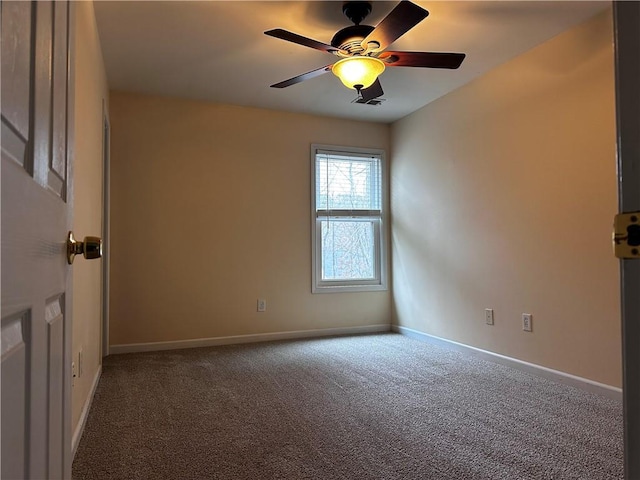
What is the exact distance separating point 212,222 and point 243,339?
1.18m

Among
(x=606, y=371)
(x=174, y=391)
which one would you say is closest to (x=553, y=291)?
(x=606, y=371)

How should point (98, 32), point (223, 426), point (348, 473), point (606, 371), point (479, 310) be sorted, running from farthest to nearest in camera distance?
point (479, 310) → point (98, 32) → point (606, 371) → point (223, 426) → point (348, 473)

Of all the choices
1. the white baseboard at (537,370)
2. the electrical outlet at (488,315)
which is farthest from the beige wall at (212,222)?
the electrical outlet at (488,315)

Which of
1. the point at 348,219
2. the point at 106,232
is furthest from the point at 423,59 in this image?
the point at 106,232

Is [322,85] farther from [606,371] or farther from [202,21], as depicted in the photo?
[606,371]

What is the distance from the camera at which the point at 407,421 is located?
2189 millimetres

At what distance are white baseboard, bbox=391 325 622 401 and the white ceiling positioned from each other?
229 cm

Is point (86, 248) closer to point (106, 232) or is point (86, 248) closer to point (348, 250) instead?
point (106, 232)

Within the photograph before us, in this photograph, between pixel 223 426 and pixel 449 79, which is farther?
pixel 449 79

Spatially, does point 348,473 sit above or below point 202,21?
below

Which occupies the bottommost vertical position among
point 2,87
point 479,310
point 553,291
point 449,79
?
point 479,310

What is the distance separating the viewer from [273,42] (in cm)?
293

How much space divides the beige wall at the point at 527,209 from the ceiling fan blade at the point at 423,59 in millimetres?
905

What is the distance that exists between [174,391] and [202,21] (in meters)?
2.35
